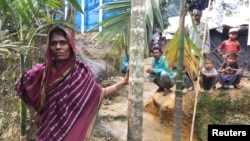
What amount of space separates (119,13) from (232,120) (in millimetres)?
2589

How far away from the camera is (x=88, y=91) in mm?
2180

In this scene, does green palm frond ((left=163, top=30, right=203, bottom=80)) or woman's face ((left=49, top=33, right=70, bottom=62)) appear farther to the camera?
green palm frond ((left=163, top=30, right=203, bottom=80))

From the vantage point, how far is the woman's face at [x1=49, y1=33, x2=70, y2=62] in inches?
79.0

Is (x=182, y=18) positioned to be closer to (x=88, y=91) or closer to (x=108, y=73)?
(x=88, y=91)

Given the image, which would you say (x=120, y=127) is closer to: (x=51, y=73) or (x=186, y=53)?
(x=186, y=53)

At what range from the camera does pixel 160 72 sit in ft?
15.5

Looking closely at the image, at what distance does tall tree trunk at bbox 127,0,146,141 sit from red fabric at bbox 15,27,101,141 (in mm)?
319

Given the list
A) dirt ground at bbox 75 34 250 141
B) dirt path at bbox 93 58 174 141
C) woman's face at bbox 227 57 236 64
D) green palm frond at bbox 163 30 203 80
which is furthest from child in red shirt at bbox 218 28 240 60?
green palm frond at bbox 163 30 203 80

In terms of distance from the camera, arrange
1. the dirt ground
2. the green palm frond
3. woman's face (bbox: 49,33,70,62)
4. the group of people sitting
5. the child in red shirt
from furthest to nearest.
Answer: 1. the child in red shirt
2. the group of people sitting
3. the dirt ground
4. the green palm frond
5. woman's face (bbox: 49,33,70,62)

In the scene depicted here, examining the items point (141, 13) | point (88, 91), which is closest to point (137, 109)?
point (88, 91)

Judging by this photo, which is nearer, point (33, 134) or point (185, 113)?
point (33, 134)

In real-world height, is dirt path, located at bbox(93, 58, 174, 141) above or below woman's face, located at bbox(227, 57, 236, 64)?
below

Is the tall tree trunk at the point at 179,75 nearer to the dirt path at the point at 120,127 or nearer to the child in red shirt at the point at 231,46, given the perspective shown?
the dirt path at the point at 120,127

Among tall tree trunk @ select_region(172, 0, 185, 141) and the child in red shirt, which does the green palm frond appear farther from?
the child in red shirt
